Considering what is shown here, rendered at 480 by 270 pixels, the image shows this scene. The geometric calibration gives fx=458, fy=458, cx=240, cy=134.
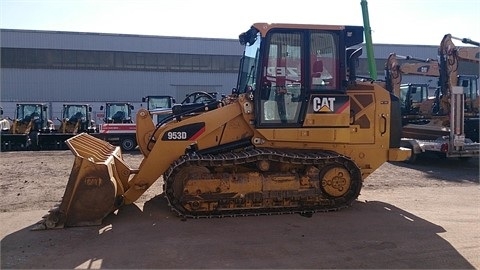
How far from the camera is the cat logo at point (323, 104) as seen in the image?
24.8ft

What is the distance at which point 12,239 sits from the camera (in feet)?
20.1

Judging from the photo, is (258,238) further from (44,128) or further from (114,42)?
(114,42)

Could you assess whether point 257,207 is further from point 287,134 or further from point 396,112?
point 396,112

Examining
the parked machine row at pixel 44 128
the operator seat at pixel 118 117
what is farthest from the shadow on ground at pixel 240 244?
the operator seat at pixel 118 117

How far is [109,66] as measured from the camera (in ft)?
124

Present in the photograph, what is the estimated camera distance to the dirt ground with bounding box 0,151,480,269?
17.3 feet

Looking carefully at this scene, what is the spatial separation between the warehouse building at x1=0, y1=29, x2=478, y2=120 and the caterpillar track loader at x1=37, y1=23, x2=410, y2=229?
28199 mm

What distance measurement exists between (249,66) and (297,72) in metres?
1.03

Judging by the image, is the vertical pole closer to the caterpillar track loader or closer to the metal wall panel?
the caterpillar track loader

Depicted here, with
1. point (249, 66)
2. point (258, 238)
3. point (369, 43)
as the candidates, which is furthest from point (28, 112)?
point (258, 238)

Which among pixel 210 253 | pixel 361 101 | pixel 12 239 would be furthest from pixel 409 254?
pixel 12 239

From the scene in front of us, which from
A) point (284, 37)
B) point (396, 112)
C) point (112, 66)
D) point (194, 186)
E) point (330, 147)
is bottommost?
point (194, 186)

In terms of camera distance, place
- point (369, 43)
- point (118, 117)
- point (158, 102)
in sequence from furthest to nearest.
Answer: point (118, 117)
point (158, 102)
point (369, 43)

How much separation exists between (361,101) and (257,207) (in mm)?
2615
